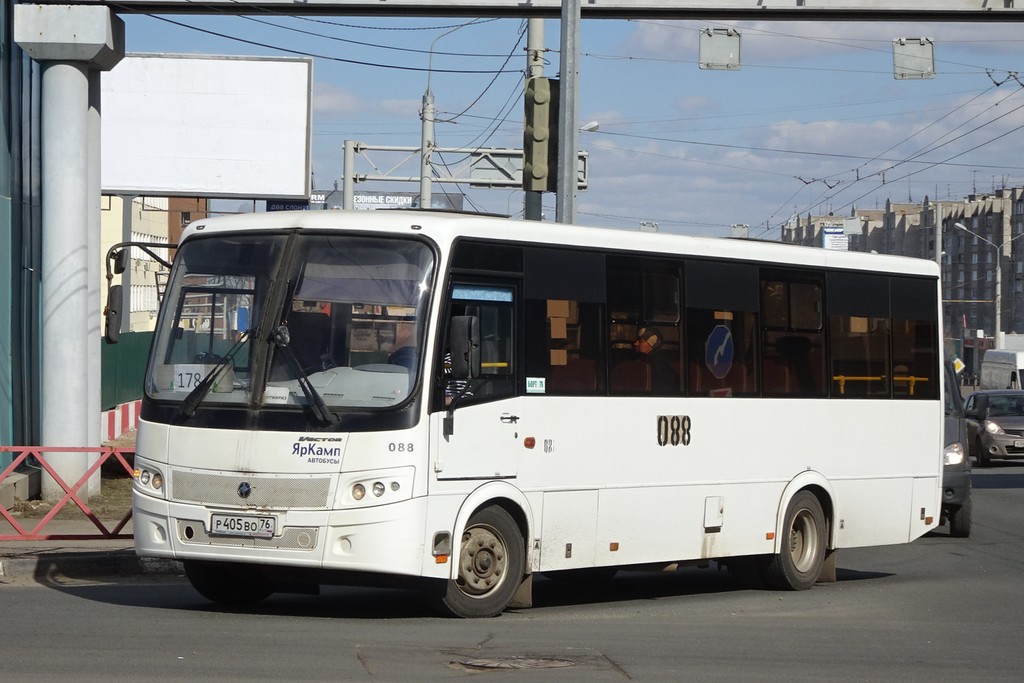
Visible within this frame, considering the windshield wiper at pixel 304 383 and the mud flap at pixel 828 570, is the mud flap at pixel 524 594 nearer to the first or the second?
the windshield wiper at pixel 304 383

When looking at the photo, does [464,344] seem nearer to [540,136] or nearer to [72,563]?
[72,563]

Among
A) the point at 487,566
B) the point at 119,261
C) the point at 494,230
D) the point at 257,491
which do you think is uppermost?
the point at 494,230

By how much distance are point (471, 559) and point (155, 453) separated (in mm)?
2219

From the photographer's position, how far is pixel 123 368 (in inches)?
1280

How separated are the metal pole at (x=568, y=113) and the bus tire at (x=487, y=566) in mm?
6749

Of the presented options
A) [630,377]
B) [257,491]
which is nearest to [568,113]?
[630,377]

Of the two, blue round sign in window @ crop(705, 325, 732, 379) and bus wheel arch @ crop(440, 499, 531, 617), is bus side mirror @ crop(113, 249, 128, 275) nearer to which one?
bus wheel arch @ crop(440, 499, 531, 617)

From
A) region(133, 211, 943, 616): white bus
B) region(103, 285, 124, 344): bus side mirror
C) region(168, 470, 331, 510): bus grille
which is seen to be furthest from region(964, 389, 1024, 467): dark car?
region(168, 470, 331, 510): bus grille

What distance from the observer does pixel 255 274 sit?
10.4 m

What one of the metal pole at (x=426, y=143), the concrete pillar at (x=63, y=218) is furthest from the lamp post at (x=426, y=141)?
the concrete pillar at (x=63, y=218)

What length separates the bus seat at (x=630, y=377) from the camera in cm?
1159

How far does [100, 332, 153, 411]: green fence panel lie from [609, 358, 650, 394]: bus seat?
740 inches

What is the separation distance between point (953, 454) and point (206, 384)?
11.2 m

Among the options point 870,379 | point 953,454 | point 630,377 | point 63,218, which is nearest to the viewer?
point 630,377
